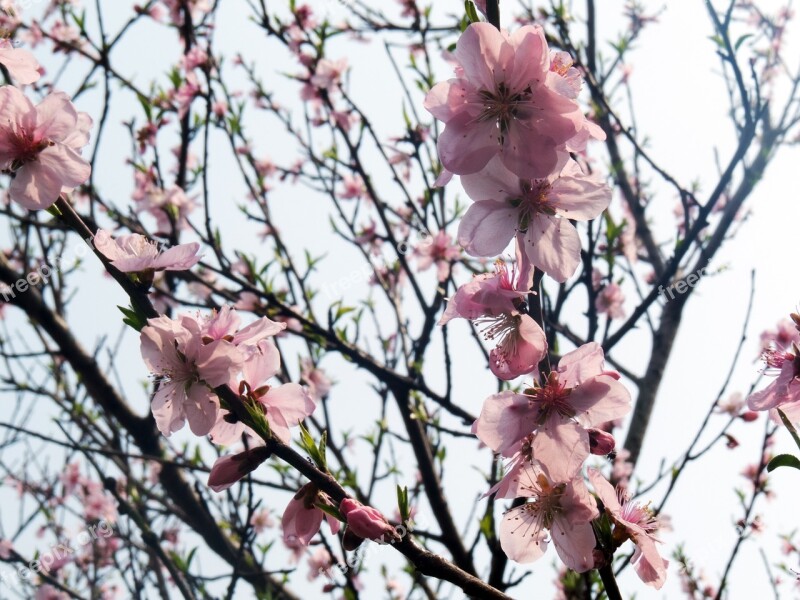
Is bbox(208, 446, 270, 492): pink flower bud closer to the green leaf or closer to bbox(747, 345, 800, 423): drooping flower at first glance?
the green leaf

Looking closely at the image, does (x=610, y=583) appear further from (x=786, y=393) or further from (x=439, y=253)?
(x=439, y=253)

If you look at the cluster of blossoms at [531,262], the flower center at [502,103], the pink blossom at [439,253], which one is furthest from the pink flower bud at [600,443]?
the pink blossom at [439,253]

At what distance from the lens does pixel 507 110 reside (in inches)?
50.5

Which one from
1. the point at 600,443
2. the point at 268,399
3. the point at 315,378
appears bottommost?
the point at 600,443

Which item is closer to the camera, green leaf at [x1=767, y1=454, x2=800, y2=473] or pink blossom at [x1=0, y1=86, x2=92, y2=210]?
green leaf at [x1=767, y1=454, x2=800, y2=473]

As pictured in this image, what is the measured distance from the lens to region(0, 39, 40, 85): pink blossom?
146 centimetres

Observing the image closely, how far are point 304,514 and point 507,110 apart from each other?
0.90 m

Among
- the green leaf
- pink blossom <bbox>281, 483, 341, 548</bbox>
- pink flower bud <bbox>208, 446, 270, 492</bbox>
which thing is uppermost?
the green leaf

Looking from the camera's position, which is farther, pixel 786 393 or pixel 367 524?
pixel 786 393

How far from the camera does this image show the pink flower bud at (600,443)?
1268mm

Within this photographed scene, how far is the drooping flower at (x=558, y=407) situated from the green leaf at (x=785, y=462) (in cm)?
26
